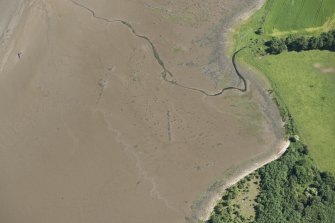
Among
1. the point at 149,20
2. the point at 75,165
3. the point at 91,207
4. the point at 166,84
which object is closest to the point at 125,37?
the point at 149,20

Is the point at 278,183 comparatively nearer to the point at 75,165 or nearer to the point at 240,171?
the point at 240,171

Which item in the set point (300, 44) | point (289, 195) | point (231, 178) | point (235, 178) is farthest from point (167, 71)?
point (289, 195)

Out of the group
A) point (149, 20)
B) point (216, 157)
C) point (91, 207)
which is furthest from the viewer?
point (149, 20)

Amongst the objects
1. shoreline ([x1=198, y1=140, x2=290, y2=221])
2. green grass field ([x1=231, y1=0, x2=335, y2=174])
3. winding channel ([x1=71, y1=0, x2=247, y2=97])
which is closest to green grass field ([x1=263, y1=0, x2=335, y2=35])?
green grass field ([x1=231, y1=0, x2=335, y2=174])

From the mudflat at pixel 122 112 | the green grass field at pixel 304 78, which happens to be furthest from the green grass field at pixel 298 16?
the mudflat at pixel 122 112

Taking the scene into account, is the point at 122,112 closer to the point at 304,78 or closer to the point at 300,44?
the point at 304,78

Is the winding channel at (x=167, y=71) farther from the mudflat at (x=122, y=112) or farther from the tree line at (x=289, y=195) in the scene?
the tree line at (x=289, y=195)

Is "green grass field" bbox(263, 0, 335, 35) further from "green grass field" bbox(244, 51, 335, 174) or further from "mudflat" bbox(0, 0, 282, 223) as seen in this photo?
"green grass field" bbox(244, 51, 335, 174)
